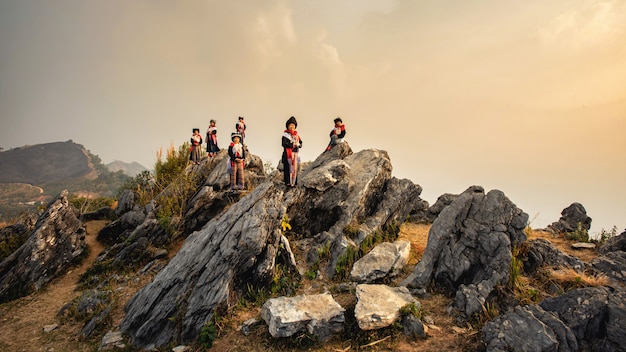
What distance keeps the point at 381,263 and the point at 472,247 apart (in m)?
2.67

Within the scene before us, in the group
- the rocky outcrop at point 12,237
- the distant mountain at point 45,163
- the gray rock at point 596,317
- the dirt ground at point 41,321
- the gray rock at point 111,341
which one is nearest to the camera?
the gray rock at point 596,317

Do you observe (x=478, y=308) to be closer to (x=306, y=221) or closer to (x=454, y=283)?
(x=454, y=283)

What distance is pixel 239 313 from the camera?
7156mm

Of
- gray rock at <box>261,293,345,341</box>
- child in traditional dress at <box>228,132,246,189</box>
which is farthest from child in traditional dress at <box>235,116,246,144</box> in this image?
gray rock at <box>261,293,345,341</box>

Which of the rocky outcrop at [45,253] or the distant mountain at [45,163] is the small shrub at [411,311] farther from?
the distant mountain at [45,163]

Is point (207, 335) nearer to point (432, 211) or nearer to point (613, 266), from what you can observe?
point (613, 266)

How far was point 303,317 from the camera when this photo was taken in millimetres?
6125

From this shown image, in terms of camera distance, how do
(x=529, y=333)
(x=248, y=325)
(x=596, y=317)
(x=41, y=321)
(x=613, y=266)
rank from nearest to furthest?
1. (x=529, y=333)
2. (x=596, y=317)
3. (x=248, y=325)
4. (x=613, y=266)
5. (x=41, y=321)

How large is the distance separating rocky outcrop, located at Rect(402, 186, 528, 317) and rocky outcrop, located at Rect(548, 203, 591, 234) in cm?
883

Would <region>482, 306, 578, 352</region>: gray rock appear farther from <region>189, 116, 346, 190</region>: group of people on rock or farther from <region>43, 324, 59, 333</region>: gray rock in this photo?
<region>43, 324, 59, 333</region>: gray rock

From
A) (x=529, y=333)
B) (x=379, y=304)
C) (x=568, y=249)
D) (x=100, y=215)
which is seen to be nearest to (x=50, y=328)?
(x=100, y=215)

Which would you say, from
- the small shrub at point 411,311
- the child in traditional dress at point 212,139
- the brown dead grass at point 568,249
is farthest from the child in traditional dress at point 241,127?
→ the brown dead grass at point 568,249

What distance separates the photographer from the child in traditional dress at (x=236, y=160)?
1309 centimetres

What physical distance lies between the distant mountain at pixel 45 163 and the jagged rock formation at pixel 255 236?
163648 mm
